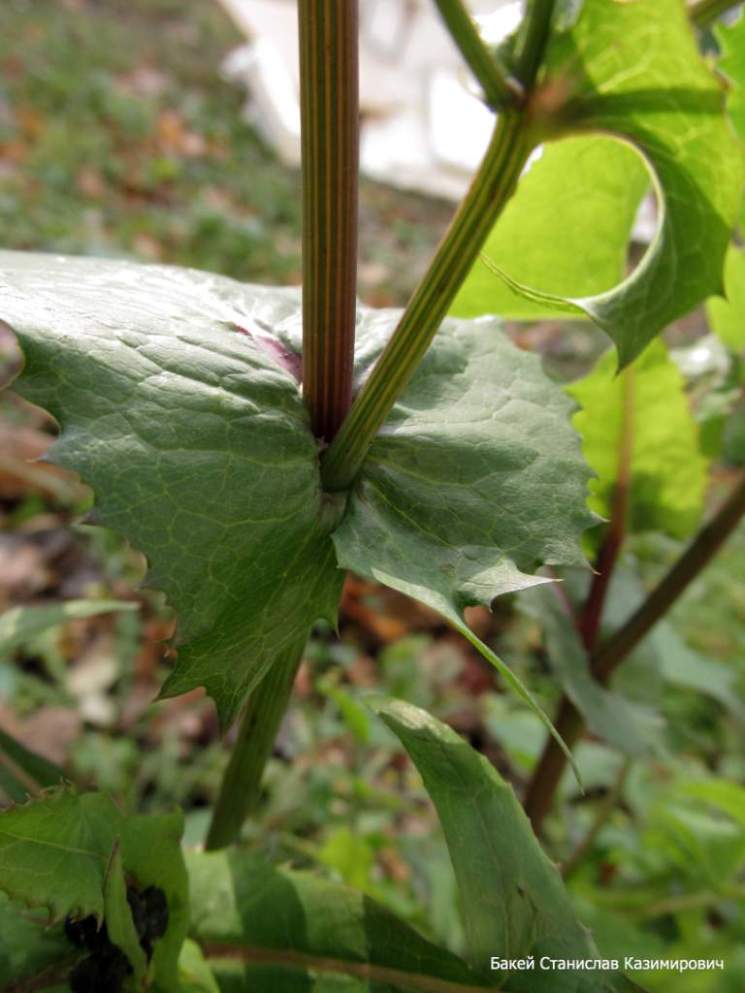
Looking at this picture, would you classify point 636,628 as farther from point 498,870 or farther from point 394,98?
point 394,98

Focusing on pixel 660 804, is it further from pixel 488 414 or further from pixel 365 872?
pixel 488 414

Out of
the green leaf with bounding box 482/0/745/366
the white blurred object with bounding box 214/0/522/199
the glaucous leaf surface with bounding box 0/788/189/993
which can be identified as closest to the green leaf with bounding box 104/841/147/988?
the glaucous leaf surface with bounding box 0/788/189/993

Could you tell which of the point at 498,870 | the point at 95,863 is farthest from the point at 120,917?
the point at 498,870

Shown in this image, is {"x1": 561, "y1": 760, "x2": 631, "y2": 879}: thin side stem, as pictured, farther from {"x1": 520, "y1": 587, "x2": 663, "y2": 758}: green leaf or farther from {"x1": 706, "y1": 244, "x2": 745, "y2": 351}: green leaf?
{"x1": 706, "y1": 244, "x2": 745, "y2": 351}: green leaf

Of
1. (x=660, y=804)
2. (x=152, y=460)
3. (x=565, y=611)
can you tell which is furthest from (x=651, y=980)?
(x=152, y=460)

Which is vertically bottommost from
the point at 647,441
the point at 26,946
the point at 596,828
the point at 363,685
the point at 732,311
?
the point at 363,685

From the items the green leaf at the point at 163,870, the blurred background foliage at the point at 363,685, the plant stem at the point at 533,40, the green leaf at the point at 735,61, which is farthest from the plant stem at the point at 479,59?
the green leaf at the point at 163,870
